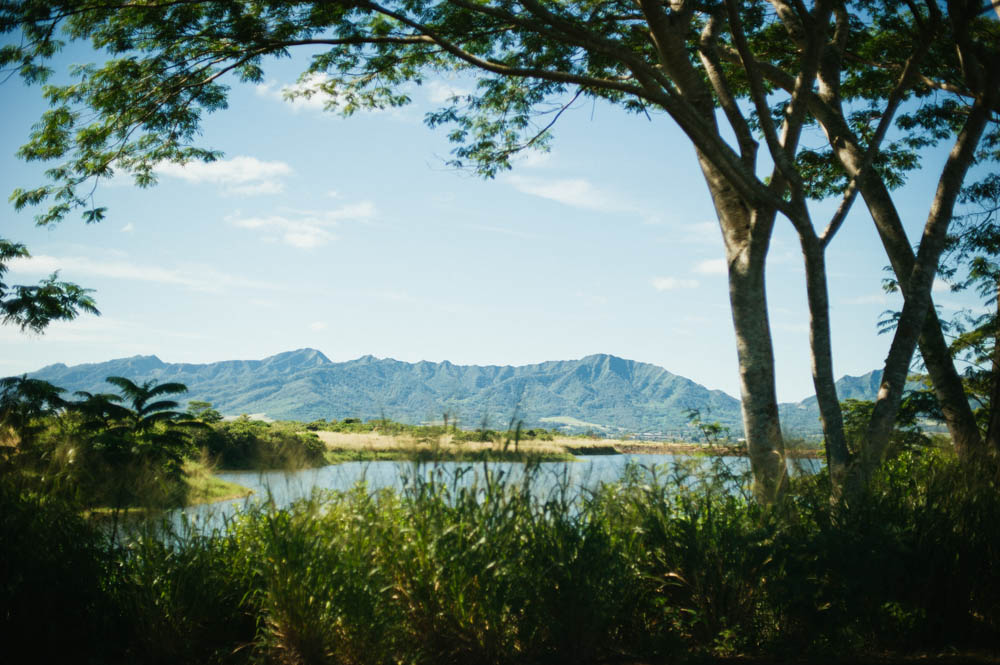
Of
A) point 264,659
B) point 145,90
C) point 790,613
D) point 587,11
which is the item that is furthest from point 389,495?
point 587,11

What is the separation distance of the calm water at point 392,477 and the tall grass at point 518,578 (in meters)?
0.04

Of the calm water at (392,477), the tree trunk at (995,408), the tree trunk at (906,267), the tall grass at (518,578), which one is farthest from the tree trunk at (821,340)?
the tree trunk at (995,408)

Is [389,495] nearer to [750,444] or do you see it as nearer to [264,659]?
[264,659]

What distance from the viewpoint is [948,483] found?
16.1ft

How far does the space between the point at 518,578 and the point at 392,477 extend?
0.99m

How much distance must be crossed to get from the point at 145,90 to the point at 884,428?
27.9 ft

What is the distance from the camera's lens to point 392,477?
396cm

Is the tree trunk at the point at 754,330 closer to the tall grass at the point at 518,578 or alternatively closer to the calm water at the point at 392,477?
the tall grass at the point at 518,578

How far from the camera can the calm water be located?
3.86 meters

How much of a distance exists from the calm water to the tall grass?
0.13ft

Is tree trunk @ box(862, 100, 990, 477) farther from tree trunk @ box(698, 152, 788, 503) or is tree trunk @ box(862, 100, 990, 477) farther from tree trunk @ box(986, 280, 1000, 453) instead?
tree trunk @ box(986, 280, 1000, 453)

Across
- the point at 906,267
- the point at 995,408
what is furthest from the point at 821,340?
the point at 995,408

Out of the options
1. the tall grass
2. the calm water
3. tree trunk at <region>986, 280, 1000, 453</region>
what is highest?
tree trunk at <region>986, 280, 1000, 453</region>

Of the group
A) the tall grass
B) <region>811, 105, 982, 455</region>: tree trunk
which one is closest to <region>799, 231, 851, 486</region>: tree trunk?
the tall grass
